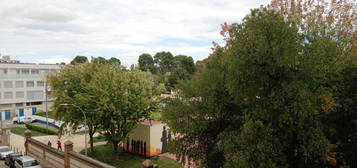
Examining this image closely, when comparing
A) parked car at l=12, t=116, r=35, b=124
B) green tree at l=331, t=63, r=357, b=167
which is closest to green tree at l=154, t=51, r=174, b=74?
parked car at l=12, t=116, r=35, b=124

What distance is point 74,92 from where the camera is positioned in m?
24.8

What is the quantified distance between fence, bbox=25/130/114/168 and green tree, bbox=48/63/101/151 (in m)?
3.15

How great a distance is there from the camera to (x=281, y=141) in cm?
1095

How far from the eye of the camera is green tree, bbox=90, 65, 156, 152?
21.8 meters

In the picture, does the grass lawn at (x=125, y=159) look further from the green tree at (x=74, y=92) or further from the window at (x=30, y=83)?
the window at (x=30, y=83)

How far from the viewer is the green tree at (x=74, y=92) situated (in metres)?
23.1

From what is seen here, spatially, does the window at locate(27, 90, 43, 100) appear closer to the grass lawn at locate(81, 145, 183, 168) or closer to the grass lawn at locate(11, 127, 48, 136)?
the grass lawn at locate(11, 127, 48, 136)

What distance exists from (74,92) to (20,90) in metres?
38.4

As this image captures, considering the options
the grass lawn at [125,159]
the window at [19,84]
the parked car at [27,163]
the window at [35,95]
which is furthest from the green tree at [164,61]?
the parked car at [27,163]

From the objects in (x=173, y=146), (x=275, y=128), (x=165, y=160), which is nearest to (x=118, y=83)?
(x=165, y=160)

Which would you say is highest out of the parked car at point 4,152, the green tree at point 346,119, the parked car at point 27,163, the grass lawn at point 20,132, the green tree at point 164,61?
the green tree at point 164,61

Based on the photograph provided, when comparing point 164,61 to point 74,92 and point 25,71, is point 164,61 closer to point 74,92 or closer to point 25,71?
point 25,71

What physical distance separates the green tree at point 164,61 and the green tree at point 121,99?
7404 cm

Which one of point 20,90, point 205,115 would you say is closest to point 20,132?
point 20,90
